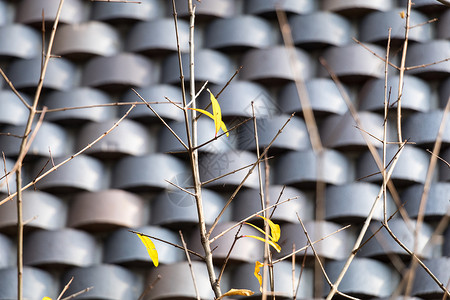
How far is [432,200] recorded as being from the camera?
124 cm

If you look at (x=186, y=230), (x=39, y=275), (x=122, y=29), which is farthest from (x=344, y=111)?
(x=39, y=275)

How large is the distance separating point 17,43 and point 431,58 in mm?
853

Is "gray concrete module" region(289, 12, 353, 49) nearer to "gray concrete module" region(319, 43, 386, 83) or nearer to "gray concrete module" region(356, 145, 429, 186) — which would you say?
"gray concrete module" region(319, 43, 386, 83)

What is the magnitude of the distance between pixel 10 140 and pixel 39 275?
285mm

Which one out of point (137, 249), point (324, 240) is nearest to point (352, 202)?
point (324, 240)

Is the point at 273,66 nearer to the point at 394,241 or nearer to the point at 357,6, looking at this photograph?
the point at 357,6

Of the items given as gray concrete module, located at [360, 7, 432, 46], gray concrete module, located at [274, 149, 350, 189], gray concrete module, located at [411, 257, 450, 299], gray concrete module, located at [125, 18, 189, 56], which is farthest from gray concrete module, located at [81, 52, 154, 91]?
gray concrete module, located at [411, 257, 450, 299]

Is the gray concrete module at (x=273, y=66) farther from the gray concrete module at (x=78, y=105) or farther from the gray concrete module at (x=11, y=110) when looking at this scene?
the gray concrete module at (x=11, y=110)

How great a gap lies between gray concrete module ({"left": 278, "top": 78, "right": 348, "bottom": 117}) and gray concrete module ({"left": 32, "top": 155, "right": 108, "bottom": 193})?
1.29 ft

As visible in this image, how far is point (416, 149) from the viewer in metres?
1.29

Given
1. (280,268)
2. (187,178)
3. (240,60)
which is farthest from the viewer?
(240,60)

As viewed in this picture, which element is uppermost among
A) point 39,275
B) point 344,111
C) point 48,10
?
point 48,10

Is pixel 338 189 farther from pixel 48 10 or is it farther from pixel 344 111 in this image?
pixel 48 10

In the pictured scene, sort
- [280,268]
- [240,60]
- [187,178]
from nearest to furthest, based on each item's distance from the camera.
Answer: [280,268]
[187,178]
[240,60]
